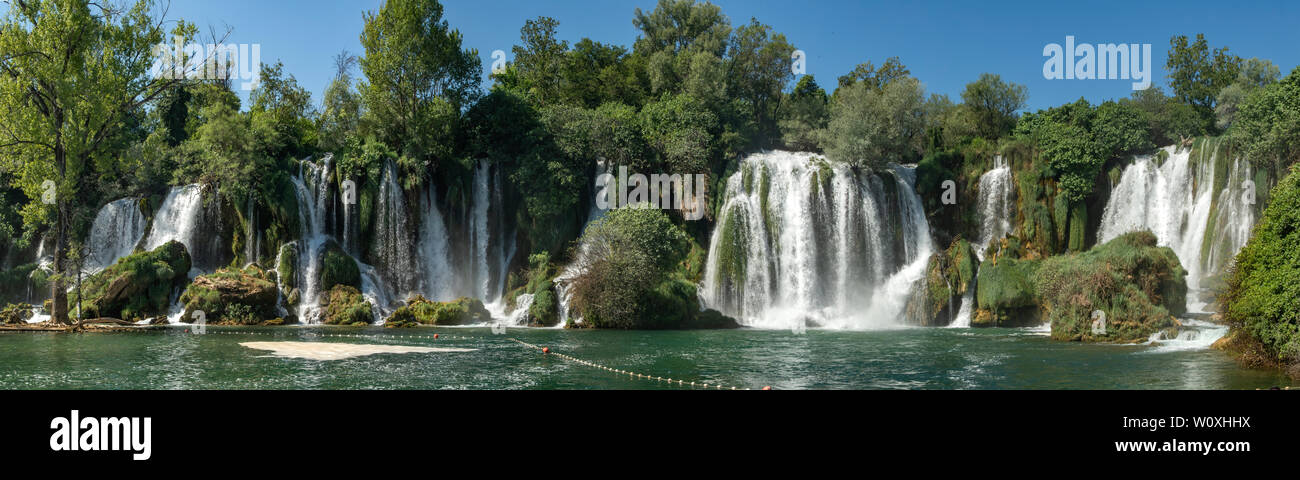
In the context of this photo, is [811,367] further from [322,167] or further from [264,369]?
[322,167]

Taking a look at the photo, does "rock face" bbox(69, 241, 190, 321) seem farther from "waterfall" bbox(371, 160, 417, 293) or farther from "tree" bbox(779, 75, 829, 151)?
"tree" bbox(779, 75, 829, 151)

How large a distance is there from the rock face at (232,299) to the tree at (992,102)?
4138 cm

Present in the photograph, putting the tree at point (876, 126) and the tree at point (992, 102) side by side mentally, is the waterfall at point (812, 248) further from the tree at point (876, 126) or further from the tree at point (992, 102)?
the tree at point (992, 102)

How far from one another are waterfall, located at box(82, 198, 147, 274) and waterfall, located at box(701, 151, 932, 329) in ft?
91.6

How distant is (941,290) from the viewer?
35688 millimetres

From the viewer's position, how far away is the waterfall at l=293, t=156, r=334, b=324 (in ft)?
120

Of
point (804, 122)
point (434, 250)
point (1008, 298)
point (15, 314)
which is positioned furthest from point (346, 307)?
point (804, 122)

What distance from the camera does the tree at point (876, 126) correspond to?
40.8m

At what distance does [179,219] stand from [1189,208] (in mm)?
47268

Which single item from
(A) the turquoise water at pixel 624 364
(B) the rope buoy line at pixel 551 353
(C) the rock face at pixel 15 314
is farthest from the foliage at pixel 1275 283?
(C) the rock face at pixel 15 314

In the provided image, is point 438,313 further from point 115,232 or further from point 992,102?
point 992,102

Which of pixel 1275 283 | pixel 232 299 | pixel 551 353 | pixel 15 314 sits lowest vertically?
pixel 551 353

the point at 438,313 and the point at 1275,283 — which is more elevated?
the point at 1275,283

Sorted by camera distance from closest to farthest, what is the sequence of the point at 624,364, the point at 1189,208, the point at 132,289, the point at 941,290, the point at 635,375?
the point at 635,375 < the point at 624,364 < the point at 132,289 < the point at 941,290 < the point at 1189,208
